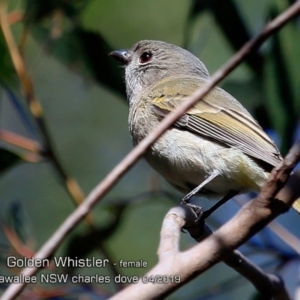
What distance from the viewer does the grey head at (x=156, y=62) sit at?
3783 mm

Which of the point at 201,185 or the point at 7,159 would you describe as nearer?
the point at 201,185

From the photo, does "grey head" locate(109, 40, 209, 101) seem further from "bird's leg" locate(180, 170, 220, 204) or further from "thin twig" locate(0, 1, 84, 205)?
"bird's leg" locate(180, 170, 220, 204)

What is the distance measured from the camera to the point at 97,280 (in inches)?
125

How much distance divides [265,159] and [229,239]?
1167mm

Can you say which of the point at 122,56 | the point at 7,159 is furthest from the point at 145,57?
the point at 7,159

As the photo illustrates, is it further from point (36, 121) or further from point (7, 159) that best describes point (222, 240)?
point (7, 159)

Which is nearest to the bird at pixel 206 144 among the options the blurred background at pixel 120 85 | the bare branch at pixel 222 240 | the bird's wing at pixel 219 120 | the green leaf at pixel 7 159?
the bird's wing at pixel 219 120

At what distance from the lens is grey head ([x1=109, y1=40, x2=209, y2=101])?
3783 millimetres

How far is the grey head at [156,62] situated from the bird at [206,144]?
308 millimetres

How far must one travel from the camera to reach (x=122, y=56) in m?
3.77

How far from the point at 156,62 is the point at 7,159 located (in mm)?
1183

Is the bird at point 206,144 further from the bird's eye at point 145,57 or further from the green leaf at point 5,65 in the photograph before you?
the green leaf at point 5,65

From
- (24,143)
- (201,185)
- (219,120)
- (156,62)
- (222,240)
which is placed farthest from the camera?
(156,62)

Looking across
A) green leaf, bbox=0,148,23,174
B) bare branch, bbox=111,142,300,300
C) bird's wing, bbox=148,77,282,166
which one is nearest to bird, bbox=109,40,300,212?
bird's wing, bbox=148,77,282,166
